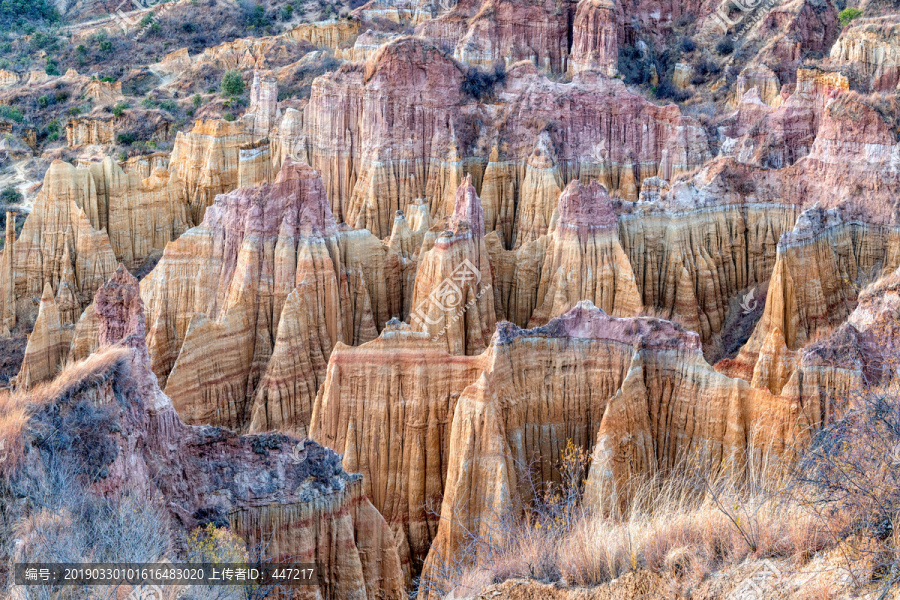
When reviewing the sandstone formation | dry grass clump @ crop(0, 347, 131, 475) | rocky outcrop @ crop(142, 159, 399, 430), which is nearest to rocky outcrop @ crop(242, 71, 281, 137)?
the sandstone formation

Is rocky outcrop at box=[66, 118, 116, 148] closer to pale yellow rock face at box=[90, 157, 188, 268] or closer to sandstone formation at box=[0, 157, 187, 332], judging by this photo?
pale yellow rock face at box=[90, 157, 188, 268]

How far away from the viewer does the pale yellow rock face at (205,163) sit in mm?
45062

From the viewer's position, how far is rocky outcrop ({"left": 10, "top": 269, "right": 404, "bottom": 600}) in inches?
557

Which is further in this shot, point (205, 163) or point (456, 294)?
point (205, 163)

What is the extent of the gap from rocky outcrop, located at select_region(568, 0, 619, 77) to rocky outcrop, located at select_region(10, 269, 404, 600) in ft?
144

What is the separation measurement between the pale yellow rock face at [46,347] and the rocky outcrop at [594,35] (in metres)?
33.0

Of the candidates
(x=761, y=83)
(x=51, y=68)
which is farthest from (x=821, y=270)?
(x=51, y=68)

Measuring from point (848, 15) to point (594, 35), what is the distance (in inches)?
544

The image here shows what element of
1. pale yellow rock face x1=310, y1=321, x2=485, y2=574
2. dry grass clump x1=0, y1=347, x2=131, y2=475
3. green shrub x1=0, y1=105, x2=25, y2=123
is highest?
green shrub x1=0, y1=105, x2=25, y2=123

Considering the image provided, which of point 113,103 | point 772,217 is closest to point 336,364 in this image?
point 772,217

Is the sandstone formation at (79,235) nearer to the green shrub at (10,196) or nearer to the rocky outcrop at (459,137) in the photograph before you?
the rocky outcrop at (459,137)

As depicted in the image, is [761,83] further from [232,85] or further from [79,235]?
[79,235]

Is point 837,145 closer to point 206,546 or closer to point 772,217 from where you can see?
point 772,217

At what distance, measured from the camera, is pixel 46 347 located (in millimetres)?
32500
